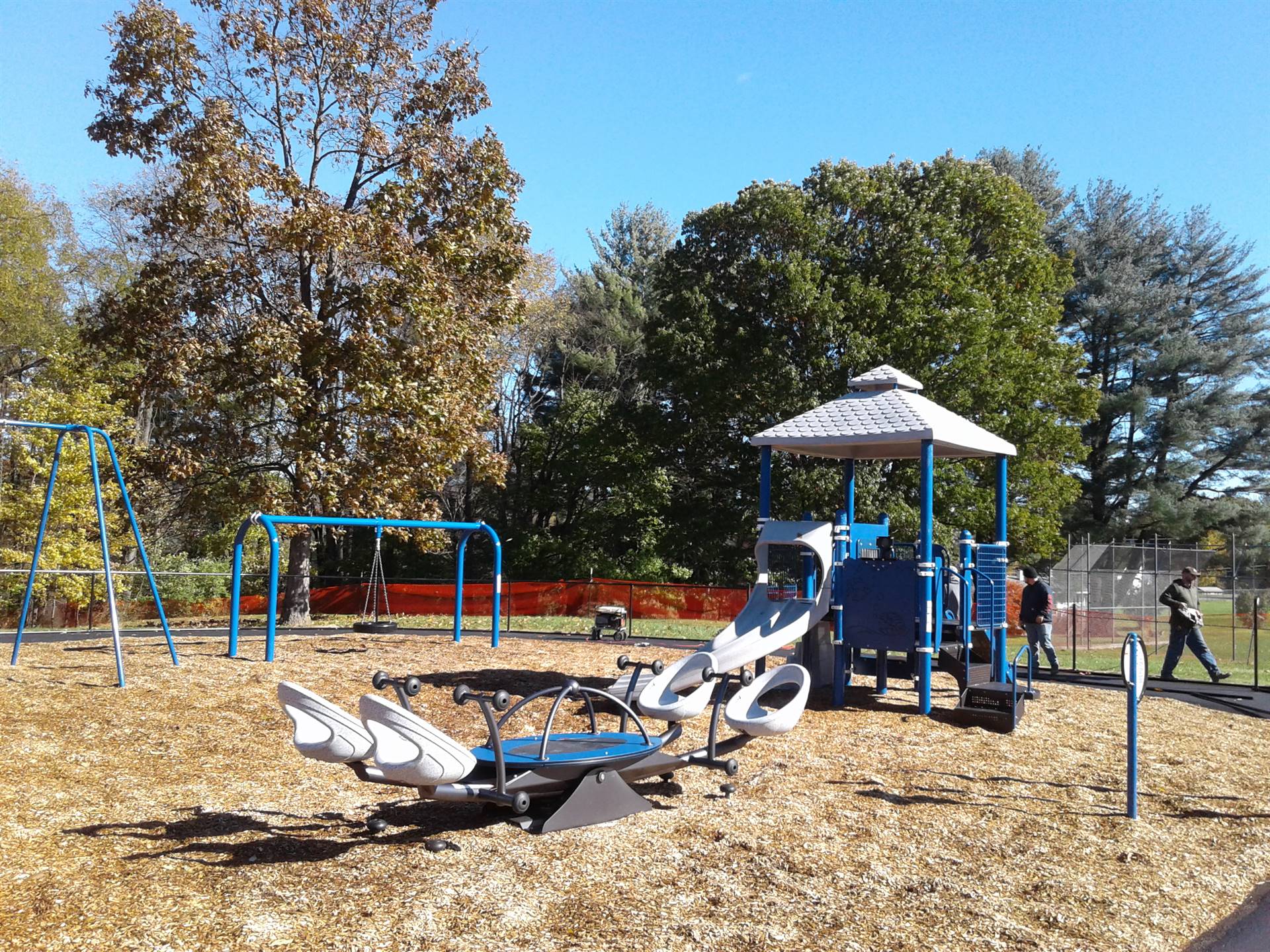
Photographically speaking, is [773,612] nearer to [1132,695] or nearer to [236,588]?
[1132,695]

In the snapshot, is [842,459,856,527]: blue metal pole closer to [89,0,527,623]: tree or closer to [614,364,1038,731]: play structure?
[614,364,1038,731]: play structure

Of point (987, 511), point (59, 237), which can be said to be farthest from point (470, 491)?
point (987, 511)

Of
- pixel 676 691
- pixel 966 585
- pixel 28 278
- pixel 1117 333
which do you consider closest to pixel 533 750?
pixel 676 691


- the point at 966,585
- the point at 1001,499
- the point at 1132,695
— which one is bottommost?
the point at 1132,695

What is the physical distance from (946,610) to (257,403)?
1399 cm

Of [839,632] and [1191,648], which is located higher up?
[839,632]

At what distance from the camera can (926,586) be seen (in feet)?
37.1

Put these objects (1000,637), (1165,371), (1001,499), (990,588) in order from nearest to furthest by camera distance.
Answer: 1. (990,588)
2. (1000,637)
3. (1001,499)
4. (1165,371)

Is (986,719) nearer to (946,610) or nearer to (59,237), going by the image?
(946,610)

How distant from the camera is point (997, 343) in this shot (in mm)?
30469

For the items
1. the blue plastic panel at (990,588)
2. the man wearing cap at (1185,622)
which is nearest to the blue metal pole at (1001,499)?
the blue plastic panel at (990,588)

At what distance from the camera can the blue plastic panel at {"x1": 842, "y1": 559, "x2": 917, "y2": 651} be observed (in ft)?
37.7

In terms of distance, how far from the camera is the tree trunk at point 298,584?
21.9 m

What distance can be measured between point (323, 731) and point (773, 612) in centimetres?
705
